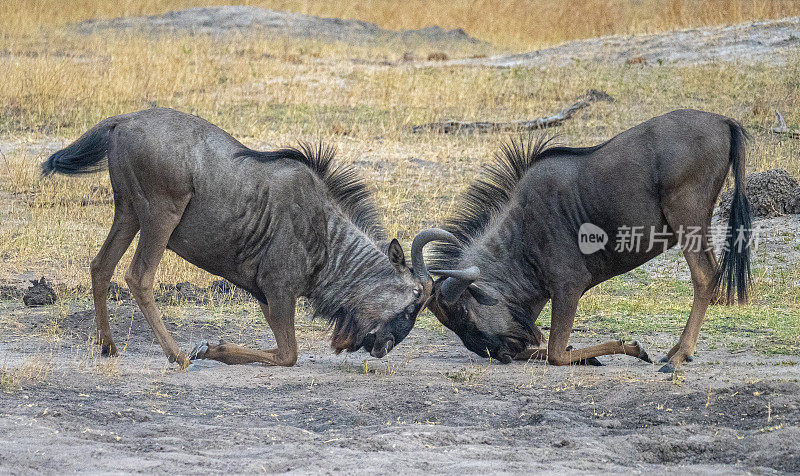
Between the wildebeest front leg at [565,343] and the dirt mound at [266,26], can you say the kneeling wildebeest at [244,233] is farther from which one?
the dirt mound at [266,26]

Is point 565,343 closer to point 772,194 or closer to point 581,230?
point 581,230

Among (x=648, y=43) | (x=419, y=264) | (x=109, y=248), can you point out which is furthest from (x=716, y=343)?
(x=648, y=43)

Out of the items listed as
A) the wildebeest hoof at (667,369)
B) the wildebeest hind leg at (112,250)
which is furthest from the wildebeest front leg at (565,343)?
the wildebeest hind leg at (112,250)

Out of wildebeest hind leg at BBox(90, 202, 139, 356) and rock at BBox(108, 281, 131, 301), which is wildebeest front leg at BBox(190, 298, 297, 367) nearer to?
wildebeest hind leg at BBox(90, 202, 139, 356)

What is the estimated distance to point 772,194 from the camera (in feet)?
34.7

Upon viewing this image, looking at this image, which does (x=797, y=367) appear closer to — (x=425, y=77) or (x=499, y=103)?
(x=499, y=103)

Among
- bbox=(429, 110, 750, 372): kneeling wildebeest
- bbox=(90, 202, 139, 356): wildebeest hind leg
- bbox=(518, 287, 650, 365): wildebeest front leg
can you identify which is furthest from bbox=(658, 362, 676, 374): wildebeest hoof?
bbox=(90, 202, 139, 356): wildebeest hind leg

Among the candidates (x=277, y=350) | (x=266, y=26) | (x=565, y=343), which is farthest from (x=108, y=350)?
(x=266, y=26)

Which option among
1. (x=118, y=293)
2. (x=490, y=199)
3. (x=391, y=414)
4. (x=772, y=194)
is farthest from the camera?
(x=772, y=194)

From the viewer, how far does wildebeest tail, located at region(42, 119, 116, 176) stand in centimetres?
633

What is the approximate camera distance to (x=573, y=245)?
6.68m

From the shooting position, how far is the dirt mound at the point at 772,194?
34.7 feet

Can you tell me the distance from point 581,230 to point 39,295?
4538 mm

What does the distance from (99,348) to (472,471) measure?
3730 millimetres
